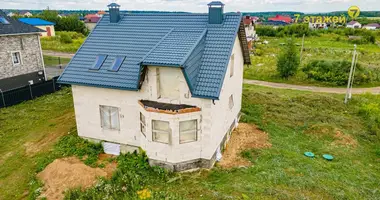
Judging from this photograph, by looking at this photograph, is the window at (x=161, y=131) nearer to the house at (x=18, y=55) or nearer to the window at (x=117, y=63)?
the window at (x=117, y=63)

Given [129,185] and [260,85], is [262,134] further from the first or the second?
[260,85]

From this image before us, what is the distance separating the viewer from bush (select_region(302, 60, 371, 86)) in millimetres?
34406

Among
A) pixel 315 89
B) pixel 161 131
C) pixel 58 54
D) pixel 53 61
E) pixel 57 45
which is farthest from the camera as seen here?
pixel 57 45

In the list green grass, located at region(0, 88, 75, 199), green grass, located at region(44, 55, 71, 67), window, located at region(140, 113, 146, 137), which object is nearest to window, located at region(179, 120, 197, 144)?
window, located at region(140, 113, 146, 137)

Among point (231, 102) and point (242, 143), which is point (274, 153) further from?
point (231, 102)

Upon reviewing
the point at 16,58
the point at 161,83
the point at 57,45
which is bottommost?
the point at 57,45

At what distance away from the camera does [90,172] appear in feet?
45.3

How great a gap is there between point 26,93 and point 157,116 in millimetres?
17193

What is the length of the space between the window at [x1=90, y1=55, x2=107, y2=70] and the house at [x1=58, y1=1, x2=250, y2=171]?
0.19ft

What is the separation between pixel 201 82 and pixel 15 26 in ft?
74.1

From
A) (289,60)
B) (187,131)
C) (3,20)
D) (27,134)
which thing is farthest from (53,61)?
(187,131)

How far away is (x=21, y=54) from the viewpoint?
2733cm

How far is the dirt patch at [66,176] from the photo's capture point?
13.0 meters

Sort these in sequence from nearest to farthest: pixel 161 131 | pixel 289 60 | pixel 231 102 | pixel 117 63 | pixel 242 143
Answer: pixel 161 131
pixel 117 63
pixel 231 102
pixel 242 143
pixel 289 60
